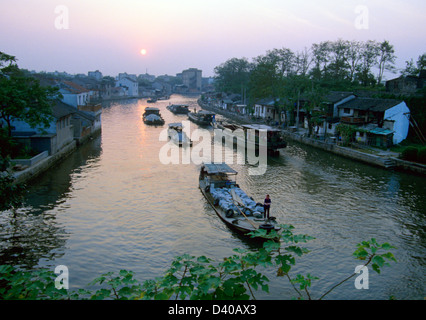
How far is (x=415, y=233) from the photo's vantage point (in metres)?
17.7

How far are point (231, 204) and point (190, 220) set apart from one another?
95.8 inches

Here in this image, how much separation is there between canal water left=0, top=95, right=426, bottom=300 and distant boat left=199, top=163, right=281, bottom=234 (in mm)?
589

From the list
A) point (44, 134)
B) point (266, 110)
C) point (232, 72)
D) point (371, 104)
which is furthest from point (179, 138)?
point (232, 72)

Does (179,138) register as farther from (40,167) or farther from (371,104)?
(371,104)

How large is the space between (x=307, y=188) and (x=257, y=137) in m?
12.7

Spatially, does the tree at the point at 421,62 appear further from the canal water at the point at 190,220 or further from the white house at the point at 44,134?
the white house at the point at 44,134

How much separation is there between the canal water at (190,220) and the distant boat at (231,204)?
59cm

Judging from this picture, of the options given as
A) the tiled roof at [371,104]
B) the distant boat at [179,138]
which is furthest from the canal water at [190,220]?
the tiled roof at [371,104]

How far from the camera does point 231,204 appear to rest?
60.4ft

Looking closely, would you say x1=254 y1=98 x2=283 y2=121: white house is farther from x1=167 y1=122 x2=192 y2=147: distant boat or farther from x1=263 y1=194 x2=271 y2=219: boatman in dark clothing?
x1=263 y1=194 x2=271 y2=219: boatman in dark clothing

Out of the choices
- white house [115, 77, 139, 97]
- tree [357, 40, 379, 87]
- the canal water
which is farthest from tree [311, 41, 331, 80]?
white house [115, 77, 139, 97]

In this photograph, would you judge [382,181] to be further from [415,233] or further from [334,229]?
[334,229]

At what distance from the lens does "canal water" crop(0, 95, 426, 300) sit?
1373 centimetres

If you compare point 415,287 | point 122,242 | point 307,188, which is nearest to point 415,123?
point 307,188
